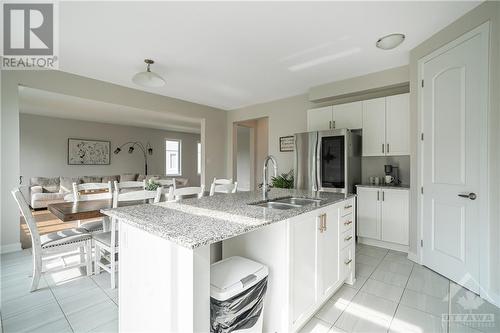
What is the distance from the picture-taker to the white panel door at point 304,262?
144 centimetres

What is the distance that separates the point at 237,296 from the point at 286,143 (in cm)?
374

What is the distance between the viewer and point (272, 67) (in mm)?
3217

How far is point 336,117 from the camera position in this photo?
366cm

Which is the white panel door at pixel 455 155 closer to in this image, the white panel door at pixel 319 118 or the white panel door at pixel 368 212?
the white panel door at pixel 368 212

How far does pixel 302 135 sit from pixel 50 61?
11.7ft

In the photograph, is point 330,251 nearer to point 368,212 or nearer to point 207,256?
point 207,256

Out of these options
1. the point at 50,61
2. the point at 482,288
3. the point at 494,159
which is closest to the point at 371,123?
the point at 494,159

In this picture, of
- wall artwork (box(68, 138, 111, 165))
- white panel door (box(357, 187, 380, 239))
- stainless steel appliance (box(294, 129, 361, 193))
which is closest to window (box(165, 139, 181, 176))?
wall artwork (box(68, 138, 111, 165))

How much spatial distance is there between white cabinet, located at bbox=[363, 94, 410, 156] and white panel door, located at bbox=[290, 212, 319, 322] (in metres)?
2.19

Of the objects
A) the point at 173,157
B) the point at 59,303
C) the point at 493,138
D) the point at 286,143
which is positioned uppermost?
the point at 286,143

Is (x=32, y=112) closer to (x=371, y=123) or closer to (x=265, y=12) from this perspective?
(x=265, y=12)

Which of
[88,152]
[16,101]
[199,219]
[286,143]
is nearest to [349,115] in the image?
→ [286,143]

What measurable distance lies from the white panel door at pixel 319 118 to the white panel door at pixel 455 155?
1328mm

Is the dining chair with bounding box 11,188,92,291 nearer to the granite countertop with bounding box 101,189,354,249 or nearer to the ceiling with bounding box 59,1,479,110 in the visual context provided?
the granite countertop with bounding box 101,189,354,249
